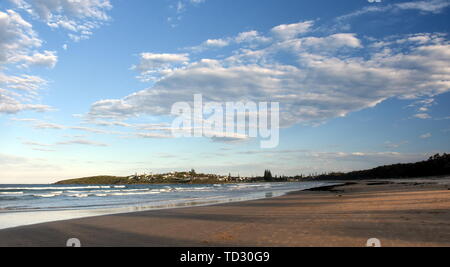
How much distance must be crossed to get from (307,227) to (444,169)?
126081mm

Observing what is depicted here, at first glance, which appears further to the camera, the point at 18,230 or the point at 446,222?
the point at 18,230

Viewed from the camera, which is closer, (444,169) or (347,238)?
(347,238)

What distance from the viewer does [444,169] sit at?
368 feet
